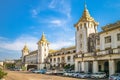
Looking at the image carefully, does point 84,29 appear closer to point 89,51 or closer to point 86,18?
point 86,18

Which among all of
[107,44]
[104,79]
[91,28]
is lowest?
[104,79]

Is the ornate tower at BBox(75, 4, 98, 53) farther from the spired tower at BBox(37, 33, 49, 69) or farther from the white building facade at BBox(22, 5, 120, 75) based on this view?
the spired tower at BBox(37, 33, 49, 69)

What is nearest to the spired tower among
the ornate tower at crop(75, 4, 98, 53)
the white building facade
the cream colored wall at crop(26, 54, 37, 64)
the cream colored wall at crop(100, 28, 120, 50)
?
the white building facade

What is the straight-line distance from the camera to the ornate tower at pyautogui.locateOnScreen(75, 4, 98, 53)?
61.2 metres

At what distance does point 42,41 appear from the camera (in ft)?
342

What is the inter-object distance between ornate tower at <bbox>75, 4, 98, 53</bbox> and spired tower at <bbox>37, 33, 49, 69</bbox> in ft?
134

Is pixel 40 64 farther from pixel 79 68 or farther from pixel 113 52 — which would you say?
pixel 113 52

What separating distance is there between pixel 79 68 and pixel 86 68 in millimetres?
1731

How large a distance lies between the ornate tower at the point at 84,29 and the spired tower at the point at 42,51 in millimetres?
40929

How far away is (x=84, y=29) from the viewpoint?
61.7 m

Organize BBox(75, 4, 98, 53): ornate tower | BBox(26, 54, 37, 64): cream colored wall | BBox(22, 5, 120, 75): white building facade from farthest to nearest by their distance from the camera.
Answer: BBox(26, 54, 37, 64): cream colored wall → BBox(75, 4, 98, 53): ornate tower → BBox(22, 5, 120, 75): white building facade

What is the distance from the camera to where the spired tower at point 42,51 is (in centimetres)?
10121

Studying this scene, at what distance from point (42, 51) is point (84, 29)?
146 feet

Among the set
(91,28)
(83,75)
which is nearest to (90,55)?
(83,75)
